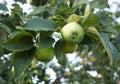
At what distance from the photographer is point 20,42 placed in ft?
3.75

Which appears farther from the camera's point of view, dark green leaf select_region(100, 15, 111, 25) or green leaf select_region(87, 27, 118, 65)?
dark green leaf select_region(100, 15, 111, 25)

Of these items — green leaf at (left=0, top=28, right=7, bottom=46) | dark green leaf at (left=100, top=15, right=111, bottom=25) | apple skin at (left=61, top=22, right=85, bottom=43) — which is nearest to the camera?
apple skin at (left=61, top=22, right=85, bottom=43)

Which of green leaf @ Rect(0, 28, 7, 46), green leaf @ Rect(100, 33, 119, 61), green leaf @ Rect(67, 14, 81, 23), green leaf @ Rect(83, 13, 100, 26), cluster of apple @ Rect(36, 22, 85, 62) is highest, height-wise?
green leaf @ Rect(0, 28, 7, 46)

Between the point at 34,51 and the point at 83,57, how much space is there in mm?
4171

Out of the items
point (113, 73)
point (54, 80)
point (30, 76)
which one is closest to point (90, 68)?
point (113, 73)

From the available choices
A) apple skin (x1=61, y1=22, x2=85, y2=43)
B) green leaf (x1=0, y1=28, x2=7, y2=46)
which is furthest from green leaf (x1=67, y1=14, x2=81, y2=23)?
green leaf (x1=0, y1=28, x2=7, y2=46)

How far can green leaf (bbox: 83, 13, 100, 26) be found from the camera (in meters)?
1.09

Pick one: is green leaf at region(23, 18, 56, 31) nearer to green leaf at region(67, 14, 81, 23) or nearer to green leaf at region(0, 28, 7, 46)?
green leaf at region(67, 14, 81, 23)

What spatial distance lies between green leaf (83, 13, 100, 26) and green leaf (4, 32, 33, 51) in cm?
19

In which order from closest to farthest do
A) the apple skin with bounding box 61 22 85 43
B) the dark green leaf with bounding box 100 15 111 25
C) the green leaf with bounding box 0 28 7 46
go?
the apple skin with bounding box 61 22 85 43 → the dark green leaf with bounding box 100 15 111 25 → the green leaf with bounding box 0 28 7 46

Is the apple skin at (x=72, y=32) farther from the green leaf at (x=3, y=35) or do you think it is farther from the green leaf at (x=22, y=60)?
the green leaf at (x=3, y=35)

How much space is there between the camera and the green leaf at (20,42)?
3.67ft

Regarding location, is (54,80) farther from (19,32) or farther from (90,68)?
(19,32)

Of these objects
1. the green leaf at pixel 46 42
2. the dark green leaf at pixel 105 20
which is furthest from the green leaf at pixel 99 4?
the green leaf at pixel 46 42
